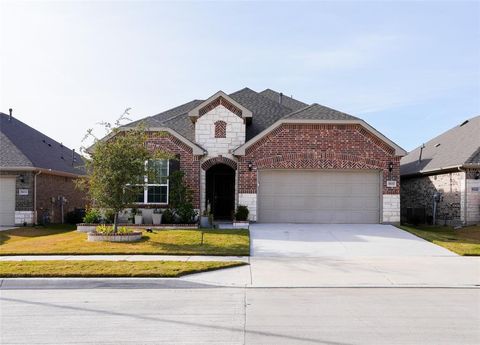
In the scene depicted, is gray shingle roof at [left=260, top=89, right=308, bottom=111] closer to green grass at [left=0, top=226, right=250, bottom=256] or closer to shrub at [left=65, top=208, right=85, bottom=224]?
green grass at [left=0, top=226, right=250, bottom=256]

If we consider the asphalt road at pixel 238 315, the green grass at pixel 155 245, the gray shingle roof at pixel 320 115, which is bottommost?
the asphalt road at pixel 238 315

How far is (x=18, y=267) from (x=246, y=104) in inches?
625

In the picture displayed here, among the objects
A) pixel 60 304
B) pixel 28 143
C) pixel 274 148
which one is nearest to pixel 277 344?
pixel 60 304

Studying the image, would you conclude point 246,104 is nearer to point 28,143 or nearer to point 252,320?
point 28,143

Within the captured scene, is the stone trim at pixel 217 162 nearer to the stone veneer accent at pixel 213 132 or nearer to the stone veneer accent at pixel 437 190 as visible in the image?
the stone veneer accent at pixel 213 132

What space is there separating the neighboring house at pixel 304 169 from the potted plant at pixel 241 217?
0.74 metres

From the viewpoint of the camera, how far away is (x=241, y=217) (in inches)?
710

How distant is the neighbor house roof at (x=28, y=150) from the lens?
20.5 m

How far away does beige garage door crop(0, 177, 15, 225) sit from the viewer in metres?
20.3

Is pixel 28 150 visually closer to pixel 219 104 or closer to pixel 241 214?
pixel 219 104

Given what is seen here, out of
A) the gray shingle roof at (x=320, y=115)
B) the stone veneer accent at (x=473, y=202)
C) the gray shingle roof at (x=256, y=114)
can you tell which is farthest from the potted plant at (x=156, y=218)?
the stone veneer accent at (x=473, y=202)

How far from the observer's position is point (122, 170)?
47.3 feet

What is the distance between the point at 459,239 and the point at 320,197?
224 inches

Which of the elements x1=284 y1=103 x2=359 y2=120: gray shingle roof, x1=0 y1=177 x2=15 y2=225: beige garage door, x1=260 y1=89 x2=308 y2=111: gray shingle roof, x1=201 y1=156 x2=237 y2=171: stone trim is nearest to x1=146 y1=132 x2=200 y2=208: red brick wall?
x1=201 y1=156 x2=237 y2=171: stone trim
